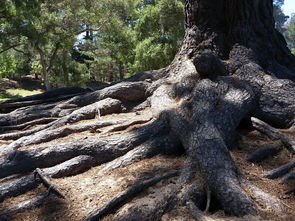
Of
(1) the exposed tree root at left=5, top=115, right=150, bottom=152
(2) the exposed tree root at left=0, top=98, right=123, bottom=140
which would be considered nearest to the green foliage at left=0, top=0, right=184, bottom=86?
(2) the exposed tree root at left=0, top=98, right=123, bottom=140

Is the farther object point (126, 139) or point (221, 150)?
point (126, 139)

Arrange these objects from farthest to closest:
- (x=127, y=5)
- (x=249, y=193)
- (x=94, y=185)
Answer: (x=127, y=5)
(x=94, y=185)
(x=249, y=193)

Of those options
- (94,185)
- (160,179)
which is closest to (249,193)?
(160,179)

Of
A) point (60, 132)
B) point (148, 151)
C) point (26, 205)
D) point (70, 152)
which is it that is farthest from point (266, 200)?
point (60, 132)

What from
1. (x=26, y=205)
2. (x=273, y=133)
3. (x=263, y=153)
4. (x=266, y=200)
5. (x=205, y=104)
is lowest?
(x=26, y=205)

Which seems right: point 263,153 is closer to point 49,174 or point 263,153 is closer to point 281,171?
point 281,171

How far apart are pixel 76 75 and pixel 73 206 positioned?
1010 inches

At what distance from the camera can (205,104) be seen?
188 inches

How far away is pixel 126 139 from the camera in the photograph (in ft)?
15.4

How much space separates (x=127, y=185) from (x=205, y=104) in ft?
5.43

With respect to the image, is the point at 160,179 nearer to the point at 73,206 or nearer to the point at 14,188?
the point at 73,206

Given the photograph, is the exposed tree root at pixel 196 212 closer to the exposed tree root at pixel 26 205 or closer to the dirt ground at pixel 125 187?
the dirt ground at pixel 125 187

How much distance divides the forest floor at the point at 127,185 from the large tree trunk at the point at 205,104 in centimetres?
12

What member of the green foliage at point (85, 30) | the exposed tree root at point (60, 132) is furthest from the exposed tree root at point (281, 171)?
the green foliage at point (85, 30)
